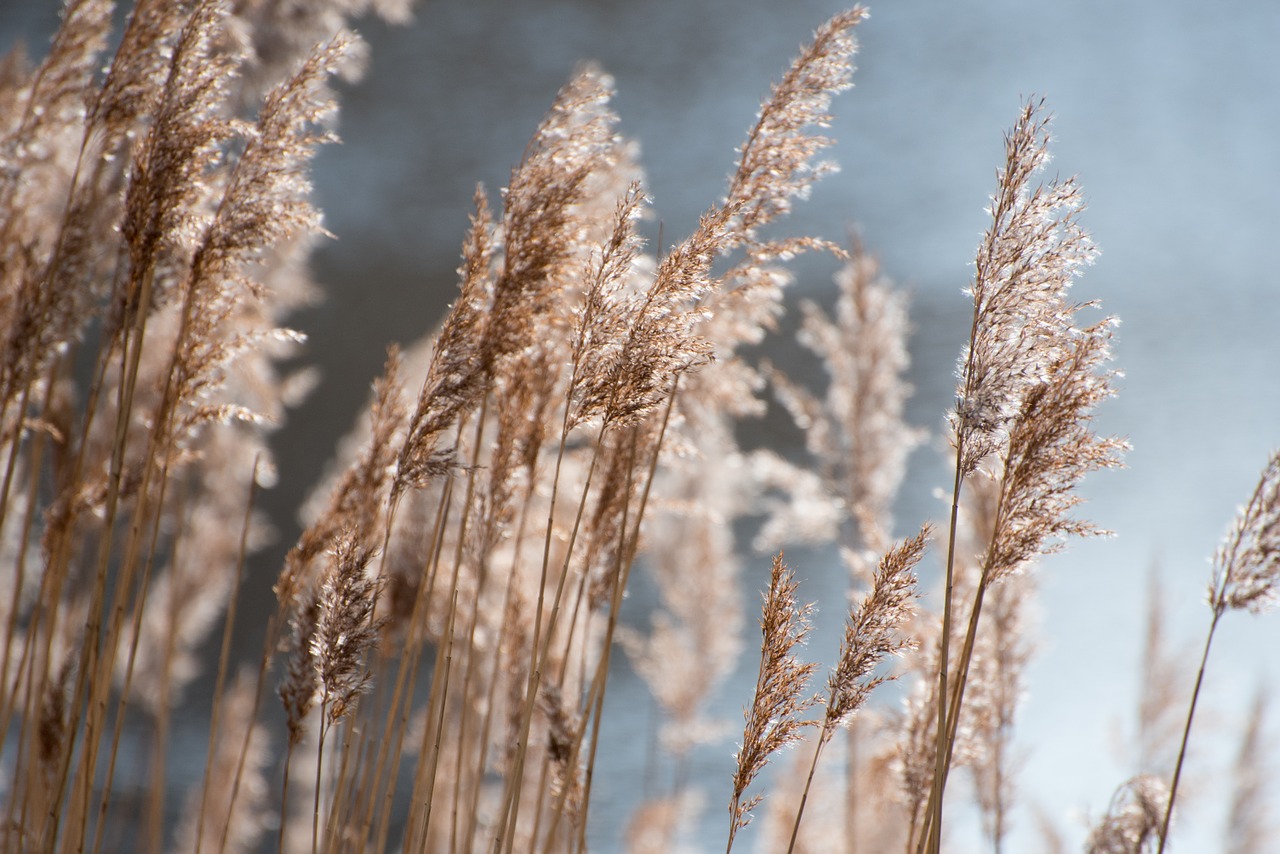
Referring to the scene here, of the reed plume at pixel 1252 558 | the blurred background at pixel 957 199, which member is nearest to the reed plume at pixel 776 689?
the reed plume at pixel 1252 558

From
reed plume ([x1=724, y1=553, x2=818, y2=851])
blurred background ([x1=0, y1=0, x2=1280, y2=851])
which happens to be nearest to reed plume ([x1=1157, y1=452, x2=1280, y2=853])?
reed plume ([x1=724, y1=553, x2=818, y2=851])

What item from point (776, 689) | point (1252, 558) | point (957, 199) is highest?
point (957, 199)

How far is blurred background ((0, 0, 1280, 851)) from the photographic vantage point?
17.2 feet

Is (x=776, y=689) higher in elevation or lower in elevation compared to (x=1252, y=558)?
lower

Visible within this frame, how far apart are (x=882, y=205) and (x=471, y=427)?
4873mm

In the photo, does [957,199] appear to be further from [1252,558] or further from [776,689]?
[776,689]

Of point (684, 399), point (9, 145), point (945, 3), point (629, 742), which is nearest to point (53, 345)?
point (9, 145)

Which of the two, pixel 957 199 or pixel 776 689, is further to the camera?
pixel 957 199

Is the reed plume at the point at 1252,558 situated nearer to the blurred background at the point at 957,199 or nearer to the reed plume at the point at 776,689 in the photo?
the reed plume at the point at 776,689

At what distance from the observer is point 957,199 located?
5988 millimetres

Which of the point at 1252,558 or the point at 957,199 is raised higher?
the point at 957,199

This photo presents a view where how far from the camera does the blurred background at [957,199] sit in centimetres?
523

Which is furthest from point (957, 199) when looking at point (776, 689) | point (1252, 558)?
point (776, 689)

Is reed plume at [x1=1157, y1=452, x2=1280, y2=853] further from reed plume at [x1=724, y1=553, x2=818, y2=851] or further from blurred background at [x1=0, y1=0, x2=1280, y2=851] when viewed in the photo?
blurred background at [x1=0, y1=0, x2=1280, y2=851]
